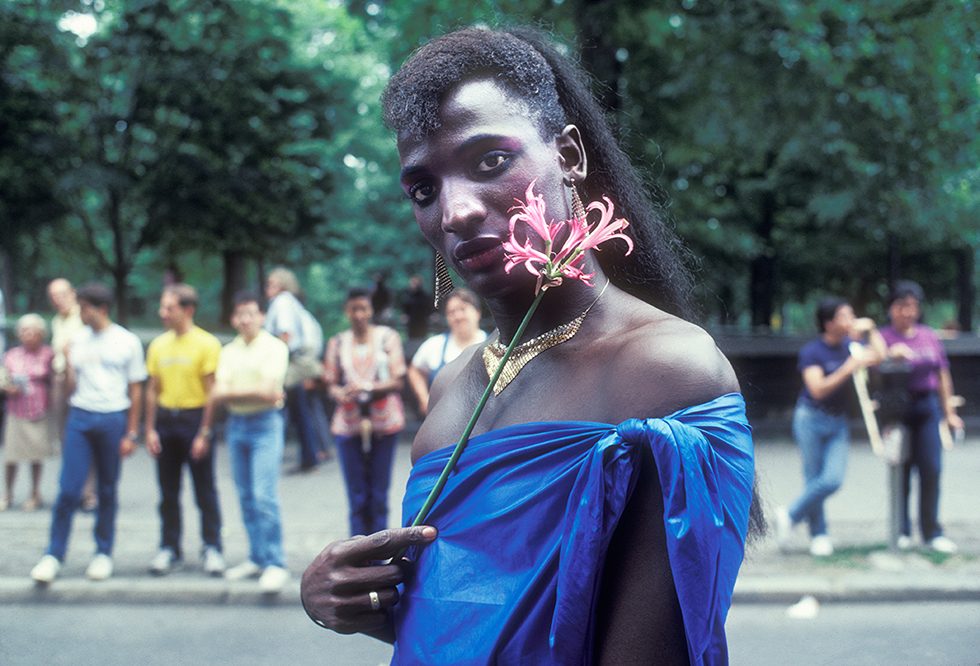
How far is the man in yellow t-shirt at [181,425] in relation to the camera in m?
7.17

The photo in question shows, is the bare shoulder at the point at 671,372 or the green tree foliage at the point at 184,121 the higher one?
the green tree foliage at the point at 184,121

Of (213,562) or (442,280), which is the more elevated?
(442,280)

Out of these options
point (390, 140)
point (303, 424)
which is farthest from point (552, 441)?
point (303, 424)

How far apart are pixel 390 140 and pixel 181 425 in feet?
11.2

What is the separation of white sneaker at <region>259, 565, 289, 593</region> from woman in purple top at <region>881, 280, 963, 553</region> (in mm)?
4327

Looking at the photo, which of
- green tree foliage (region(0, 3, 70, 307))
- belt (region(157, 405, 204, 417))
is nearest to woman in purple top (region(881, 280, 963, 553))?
belt (region(157, 405, 204, 417))

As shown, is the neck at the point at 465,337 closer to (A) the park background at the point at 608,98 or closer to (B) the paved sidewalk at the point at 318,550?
(B) the paved sidewalk at the point at 318,550

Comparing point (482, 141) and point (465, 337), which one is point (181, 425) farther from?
point (482, 141)

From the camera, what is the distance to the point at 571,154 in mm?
1596

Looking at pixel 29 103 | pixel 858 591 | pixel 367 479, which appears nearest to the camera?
pixel 858 591

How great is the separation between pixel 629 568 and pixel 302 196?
1537cm

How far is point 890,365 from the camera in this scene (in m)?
7.54

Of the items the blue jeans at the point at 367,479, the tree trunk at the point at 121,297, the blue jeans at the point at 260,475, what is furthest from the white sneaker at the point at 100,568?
the tree trunk at the point at 121,297

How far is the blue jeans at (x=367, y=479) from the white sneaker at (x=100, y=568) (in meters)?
1.65
